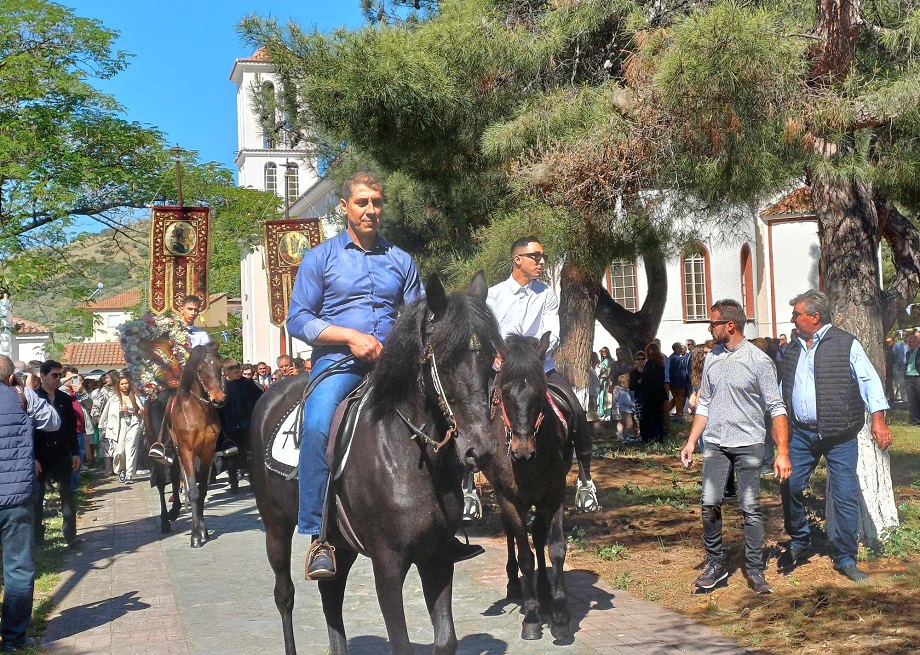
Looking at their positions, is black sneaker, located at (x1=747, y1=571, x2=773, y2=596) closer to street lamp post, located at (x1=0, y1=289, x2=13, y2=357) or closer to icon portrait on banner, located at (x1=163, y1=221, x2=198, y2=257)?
street lamp post, located at (x1=0, y1=289, x2=13, y2=357)

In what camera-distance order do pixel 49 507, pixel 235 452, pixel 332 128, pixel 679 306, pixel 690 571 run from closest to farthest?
pixel 690 571 → pixel 332 128 → pixel 235 452 → pixel 49 507 → pixel 679 306

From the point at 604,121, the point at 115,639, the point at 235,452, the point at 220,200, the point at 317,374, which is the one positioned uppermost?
the point at 220,200

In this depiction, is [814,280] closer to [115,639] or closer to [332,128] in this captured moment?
[332,128]

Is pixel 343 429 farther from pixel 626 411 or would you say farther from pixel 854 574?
pixel 626 411

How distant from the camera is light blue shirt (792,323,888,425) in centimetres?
788

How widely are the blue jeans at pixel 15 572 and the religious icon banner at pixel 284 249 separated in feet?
56.1

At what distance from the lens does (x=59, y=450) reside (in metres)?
11.4

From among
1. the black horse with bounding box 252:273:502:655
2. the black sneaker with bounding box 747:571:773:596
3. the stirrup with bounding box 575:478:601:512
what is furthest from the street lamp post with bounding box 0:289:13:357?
the black horse with bounding box 252:273:502:655

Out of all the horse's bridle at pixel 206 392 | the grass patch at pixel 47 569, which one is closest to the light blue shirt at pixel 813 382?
the grass patch at pixel 47 569

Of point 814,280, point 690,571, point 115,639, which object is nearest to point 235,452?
A: point 115,639

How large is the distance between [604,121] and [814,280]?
35.3m

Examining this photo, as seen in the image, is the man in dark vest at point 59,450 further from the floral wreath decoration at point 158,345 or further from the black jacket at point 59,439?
the floral wreath decoration at point 158,345

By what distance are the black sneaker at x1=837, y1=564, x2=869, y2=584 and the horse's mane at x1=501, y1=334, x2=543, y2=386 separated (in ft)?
11.0

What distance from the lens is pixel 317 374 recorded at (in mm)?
5363
